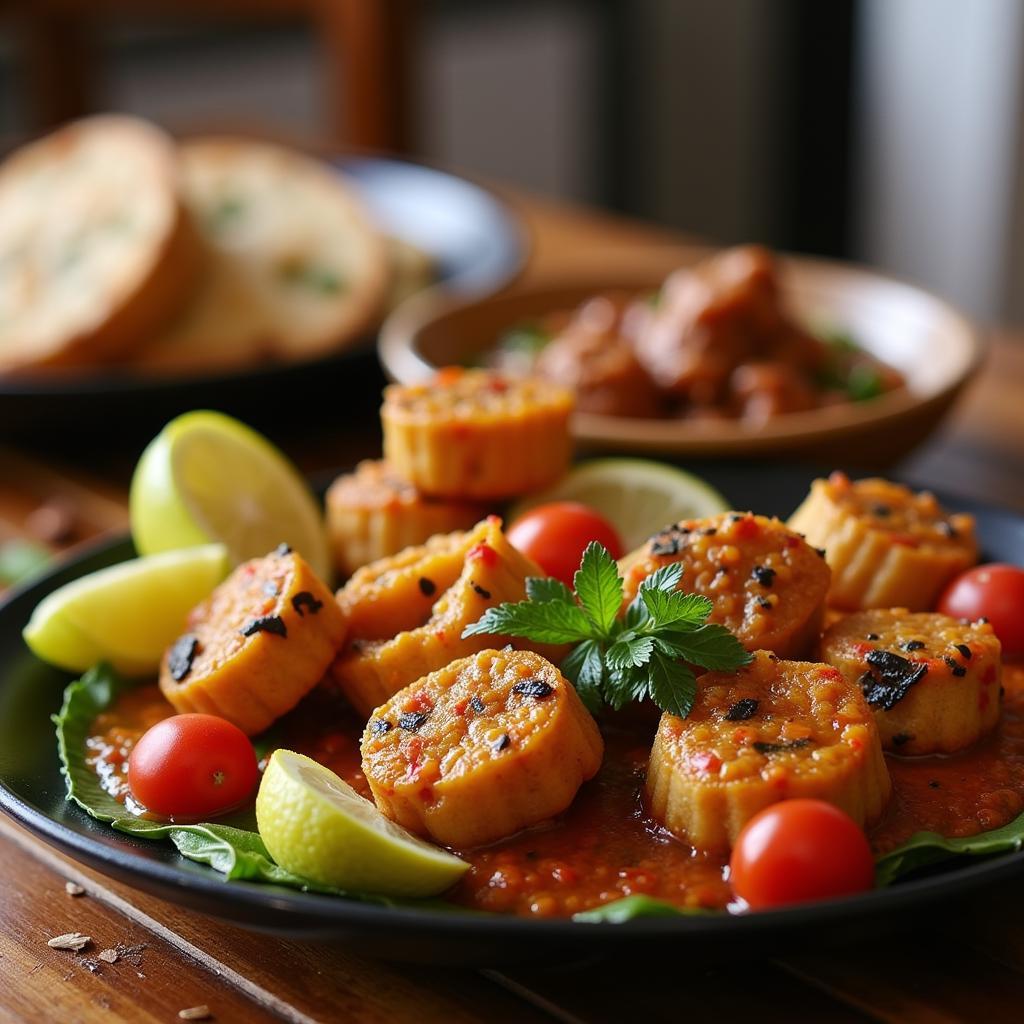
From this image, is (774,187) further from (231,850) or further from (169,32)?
(231,850)

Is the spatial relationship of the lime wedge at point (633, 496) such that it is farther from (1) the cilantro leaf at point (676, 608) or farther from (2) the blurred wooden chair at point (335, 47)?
(2) the blurred wooden chair at point (335, 47)

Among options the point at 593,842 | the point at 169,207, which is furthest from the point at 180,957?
the point at 169,207

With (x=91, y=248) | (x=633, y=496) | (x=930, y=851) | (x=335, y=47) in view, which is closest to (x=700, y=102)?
(x=335, y=47)

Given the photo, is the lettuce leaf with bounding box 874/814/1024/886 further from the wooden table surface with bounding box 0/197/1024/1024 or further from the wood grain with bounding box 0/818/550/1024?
the wood grain with bounding box 0/818/550/1024

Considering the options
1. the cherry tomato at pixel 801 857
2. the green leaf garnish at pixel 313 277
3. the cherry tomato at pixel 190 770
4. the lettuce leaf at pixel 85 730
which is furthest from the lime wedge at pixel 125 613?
the green leaf garnish at pixel 313 277

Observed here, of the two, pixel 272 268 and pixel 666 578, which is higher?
pixel 666 578

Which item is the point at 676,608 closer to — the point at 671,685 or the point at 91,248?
the point at 671,685
